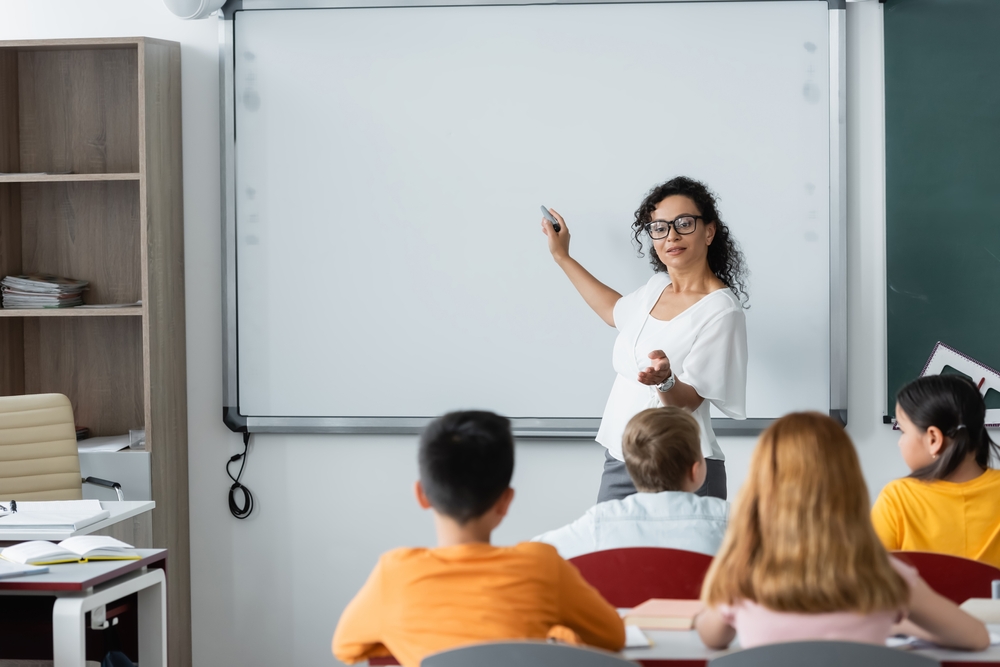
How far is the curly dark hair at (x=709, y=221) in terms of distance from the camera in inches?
102

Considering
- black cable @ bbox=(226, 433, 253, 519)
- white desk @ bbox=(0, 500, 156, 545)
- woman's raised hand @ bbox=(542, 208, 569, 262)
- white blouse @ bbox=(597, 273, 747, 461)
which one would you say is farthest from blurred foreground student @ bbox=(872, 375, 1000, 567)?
black cable @ bbox=(226, 433, 253, 519)

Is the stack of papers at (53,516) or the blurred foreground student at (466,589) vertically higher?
the blurred foreground student at (466,589)

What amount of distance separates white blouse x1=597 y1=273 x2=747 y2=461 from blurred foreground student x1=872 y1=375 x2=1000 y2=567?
613mm

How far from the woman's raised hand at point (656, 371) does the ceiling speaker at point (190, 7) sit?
1.93m

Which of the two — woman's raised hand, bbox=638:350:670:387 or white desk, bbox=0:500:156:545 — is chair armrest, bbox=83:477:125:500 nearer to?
white desk, bbox=0:500:156:545

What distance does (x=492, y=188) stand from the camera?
2996 mm

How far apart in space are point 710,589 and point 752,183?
1999mm

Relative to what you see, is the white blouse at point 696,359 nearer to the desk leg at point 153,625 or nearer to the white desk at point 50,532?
the desk leg at point 153,625

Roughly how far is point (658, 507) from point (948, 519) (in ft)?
2.01

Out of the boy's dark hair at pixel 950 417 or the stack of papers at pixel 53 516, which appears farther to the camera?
the stack of papers at pixel 53 516

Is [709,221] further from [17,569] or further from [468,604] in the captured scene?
[17,569]

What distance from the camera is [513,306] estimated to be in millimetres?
3010

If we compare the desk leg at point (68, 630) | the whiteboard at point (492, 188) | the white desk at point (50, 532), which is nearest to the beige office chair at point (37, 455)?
the white desk at point (50, 532)

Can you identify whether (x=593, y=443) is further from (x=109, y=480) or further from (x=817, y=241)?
(x=109, y=480)
